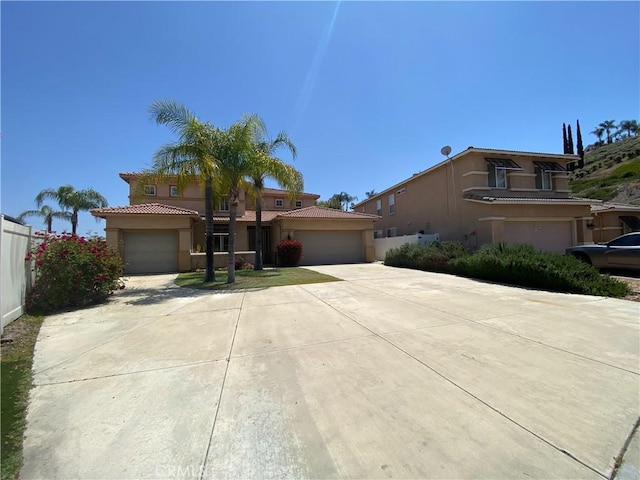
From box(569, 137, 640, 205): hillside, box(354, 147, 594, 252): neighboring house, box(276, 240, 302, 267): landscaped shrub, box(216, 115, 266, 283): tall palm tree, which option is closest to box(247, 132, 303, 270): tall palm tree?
box(216, 115, 266, 283): tall palm tree

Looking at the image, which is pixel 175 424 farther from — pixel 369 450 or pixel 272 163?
pixel 272 163

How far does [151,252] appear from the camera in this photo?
18172 mm

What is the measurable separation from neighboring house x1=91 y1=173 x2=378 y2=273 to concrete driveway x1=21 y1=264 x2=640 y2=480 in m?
11.9

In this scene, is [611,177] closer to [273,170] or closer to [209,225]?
[273,170]

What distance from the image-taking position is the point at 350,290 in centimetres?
1054

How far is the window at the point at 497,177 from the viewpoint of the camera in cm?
1939

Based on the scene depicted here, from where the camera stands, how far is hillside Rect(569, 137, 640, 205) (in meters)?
40.8

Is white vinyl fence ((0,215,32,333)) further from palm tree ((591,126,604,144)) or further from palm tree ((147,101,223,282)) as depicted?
palm tree ((591,126,604,144))

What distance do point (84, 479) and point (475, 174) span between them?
20.9m

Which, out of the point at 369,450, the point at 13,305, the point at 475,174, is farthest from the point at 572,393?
the point at 475,174

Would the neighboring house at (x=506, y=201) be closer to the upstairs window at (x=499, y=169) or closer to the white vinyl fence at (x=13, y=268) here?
the upstairs window at (x=499, y=169)

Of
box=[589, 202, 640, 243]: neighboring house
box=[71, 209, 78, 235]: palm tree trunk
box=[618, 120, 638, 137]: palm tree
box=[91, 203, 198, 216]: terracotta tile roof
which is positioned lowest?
box=[589, 202, 640, 243]: neighboring house

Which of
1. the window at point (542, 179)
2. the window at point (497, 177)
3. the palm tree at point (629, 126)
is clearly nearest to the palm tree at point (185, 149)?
the window at point (497, 177)

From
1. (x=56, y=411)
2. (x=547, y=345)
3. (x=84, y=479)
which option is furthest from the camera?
(x=547, y=345)
